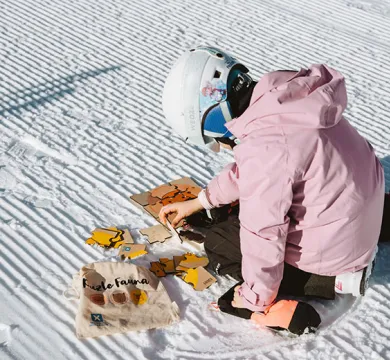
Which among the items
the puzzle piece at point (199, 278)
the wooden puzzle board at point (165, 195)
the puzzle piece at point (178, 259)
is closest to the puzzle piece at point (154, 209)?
the wooden puzzle board at point (165, 195)

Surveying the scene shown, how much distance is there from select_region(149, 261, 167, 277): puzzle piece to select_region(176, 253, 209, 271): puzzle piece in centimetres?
6

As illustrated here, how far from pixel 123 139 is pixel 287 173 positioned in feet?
4.88

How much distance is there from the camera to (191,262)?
103 inches

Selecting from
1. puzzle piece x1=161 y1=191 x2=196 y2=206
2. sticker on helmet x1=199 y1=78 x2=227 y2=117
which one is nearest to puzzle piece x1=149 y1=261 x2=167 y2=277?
puzzle piece x1=161 y1=191 x2=196 y2=206

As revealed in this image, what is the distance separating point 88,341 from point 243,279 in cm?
57

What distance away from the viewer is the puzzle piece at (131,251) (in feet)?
8.68

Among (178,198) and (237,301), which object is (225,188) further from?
(178,198)

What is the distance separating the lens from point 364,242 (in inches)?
90.4

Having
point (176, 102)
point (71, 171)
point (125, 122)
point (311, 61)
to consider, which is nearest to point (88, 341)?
point (176, 102)

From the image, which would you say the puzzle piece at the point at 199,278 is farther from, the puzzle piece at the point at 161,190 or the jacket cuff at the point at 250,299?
the puzzle piece at the point at 161,190

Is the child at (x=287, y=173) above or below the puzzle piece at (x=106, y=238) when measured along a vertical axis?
above

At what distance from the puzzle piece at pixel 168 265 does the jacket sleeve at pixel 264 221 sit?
0.37 m

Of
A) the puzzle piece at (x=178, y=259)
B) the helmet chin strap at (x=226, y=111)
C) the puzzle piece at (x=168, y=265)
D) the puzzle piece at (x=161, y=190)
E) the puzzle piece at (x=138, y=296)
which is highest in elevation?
the helmet chin strap at (x=226, y=111)

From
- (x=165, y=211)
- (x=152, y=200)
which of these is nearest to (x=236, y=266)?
(x=165, y=211)
